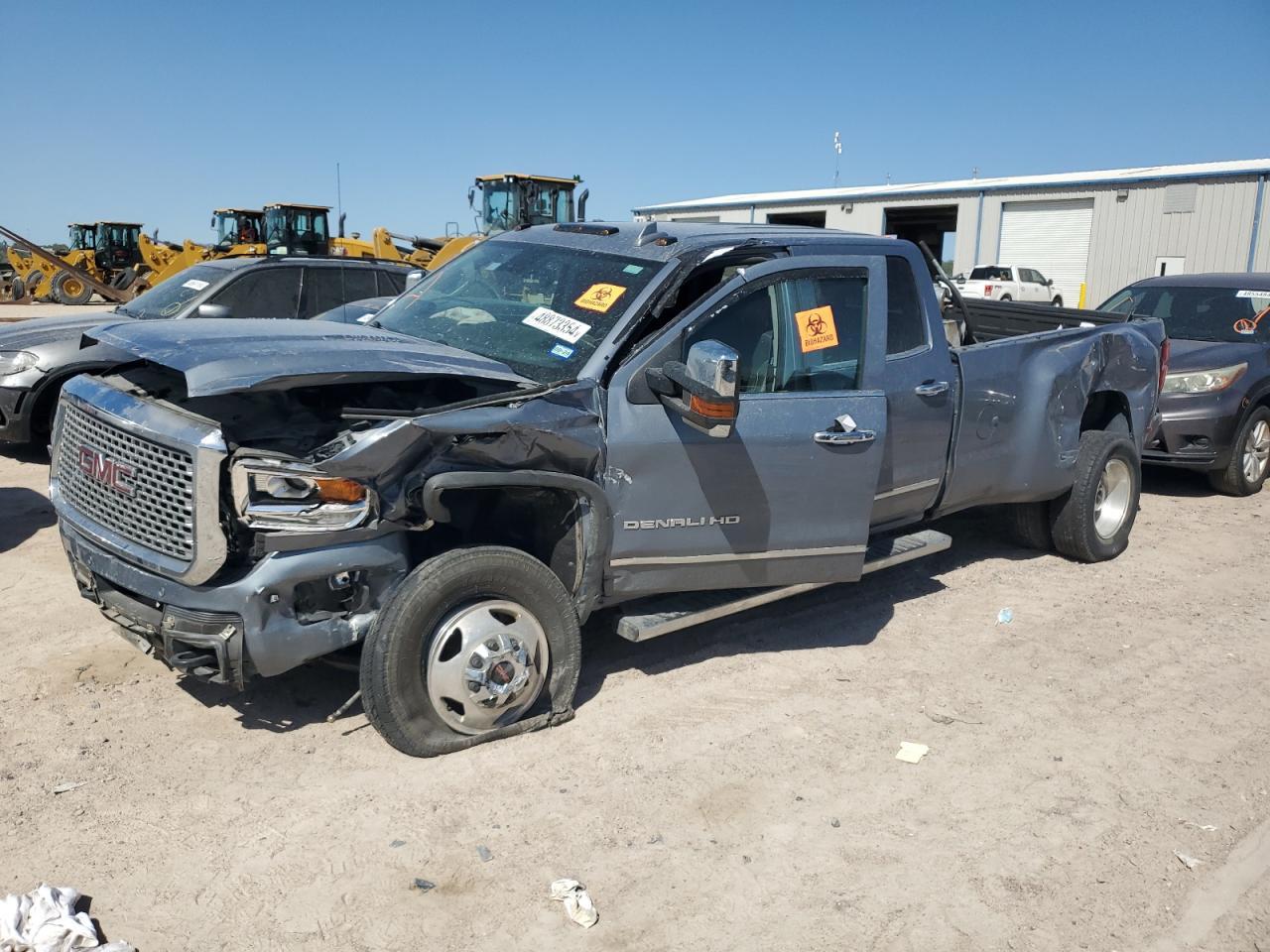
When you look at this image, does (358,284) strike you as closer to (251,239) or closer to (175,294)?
(175,294)

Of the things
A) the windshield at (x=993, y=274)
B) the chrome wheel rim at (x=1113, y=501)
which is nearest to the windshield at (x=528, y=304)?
the chrome wheel rim at (x=1113, y=501)

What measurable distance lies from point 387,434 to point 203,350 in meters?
0.81

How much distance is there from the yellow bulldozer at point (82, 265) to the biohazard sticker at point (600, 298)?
29263 mm

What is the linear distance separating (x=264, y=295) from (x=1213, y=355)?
837 centimetres

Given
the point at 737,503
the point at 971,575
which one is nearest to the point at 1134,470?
the point at 971,575

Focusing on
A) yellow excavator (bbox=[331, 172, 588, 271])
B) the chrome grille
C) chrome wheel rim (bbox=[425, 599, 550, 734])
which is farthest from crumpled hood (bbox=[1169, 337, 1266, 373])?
yellow excavator (bbox=[331, 172, 588, 271])

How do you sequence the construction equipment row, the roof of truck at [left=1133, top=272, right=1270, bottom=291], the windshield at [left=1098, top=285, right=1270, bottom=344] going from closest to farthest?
the windshield at [left=1098, top=285, right=1270, bottom=344] → the roof of truck at [left=1133, top=272, right=1270, bottom=291] → the construction equipment row

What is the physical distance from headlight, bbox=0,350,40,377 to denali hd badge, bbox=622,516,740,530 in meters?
6.10

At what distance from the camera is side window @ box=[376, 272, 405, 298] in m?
10.5

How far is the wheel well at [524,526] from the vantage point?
4160 millimetres

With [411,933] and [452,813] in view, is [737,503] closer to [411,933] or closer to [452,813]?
[452,813]

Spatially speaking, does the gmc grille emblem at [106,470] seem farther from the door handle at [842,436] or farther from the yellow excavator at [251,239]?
the yellow excavator at [251,239]

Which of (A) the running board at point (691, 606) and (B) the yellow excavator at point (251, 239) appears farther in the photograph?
(B) the yellow excavator at point (251, 239)

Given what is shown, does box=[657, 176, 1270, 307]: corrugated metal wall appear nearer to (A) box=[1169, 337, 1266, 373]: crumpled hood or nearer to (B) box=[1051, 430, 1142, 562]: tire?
(A) box=[1169, 337, 1266, 373]: crumpled hood
